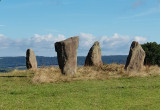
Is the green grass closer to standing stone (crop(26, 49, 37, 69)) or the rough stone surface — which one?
the rough stone surface

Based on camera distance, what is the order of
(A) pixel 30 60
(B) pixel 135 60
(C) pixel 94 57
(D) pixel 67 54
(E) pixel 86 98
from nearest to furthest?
(E) pixel 86 98
(D) pixel 67 54
(B) pixel 135 60
(C) pixel 94 57
(A) pixel 30 60

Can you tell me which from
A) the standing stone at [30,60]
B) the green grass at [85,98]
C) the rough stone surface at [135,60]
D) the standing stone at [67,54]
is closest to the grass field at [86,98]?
the green grass at [85,98]

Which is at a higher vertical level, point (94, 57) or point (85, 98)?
point (94, 57)

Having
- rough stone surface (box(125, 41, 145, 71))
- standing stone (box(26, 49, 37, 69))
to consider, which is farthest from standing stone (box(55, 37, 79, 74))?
standing stone (box(26, 49, 37, 69))

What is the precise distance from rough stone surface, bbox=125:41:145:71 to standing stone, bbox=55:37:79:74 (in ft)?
15.8

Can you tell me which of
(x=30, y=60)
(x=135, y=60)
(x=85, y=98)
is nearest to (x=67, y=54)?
(x=135, y=60)

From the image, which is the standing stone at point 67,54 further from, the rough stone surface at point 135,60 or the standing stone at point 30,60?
the standing stone at point 30,60

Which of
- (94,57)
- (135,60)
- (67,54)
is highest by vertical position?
(67,54)

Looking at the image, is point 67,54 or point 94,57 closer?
point 67,54

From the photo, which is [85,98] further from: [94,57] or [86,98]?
[94,57]

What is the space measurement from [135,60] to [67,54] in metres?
6.13

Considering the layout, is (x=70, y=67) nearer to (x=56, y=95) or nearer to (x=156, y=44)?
(x=56, y=95)

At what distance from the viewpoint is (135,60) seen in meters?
25.0

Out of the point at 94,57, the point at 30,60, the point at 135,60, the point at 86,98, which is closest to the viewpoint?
the point at 86,98
